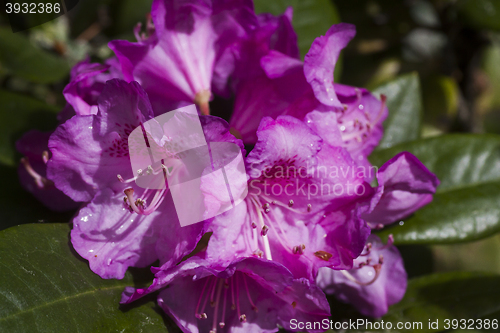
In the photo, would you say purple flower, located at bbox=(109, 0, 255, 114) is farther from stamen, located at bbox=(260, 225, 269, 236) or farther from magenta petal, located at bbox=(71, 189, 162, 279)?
stamen, located at bbox=(260, 225, 269, 236)

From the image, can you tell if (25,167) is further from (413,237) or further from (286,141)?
(413,237)

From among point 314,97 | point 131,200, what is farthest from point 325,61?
point 131,200

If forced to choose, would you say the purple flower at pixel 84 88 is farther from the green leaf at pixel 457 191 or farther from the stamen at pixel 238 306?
the green leaf at pixel 457 191

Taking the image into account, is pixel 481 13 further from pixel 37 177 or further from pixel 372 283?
pixel 37 177

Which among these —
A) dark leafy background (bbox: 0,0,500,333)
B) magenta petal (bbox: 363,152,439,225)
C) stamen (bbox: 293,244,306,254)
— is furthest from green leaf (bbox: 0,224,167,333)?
magenta petal (bbox: 363,152,439,225)

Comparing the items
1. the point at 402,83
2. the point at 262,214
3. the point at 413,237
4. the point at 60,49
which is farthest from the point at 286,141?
the point at 60,49

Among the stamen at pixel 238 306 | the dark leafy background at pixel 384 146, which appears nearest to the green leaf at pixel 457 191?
the dark leafy background at pixel 384 146

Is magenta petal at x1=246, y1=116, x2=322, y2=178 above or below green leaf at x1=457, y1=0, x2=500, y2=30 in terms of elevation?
below
